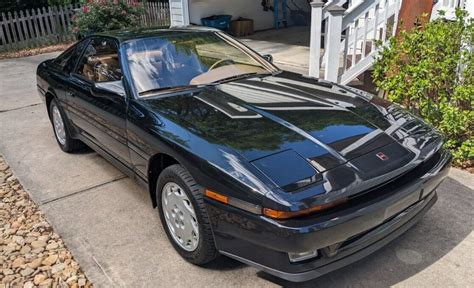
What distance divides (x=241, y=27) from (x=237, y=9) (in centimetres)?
90

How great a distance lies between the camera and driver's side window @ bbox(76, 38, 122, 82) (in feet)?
11.8

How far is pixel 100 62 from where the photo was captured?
3.91 m

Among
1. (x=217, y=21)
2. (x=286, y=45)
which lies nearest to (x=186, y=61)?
(x=286, y=45)

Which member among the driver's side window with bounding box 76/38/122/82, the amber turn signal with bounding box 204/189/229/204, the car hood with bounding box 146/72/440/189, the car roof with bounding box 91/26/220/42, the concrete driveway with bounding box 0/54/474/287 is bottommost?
the concrete driveway with bounding box 0/54/474/287

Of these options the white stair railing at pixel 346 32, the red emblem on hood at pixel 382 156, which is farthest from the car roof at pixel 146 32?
the red emblem on hood at pixel 382 156

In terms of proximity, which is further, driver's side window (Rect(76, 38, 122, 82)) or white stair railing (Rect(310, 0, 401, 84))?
white stair railing (Rect(310, 0, 401, 84))

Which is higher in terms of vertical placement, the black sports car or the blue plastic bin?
the black sports car

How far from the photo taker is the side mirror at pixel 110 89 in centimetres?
327

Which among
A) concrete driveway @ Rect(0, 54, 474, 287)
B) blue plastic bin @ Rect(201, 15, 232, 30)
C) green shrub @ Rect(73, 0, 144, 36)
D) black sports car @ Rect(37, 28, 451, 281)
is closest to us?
black sports car @ Rect(37, 28, 451, 281)

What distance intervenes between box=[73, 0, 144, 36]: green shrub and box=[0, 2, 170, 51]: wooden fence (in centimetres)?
249

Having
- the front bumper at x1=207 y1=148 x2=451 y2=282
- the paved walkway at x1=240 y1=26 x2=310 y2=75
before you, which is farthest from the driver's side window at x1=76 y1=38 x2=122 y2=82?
the paved walkway at x1=240 y1=26 x2=310 y2=75

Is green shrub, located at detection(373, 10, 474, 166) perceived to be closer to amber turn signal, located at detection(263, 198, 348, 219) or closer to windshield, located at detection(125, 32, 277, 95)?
windshield, located at detection(125, 32, 277, 95)

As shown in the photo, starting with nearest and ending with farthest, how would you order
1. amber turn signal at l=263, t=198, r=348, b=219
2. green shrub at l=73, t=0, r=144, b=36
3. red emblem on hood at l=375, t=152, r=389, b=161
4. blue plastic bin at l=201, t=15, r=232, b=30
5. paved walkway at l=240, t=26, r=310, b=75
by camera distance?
1. amber turn signal at l=263, t=198, r=348, b=219
2. red emblem on hood at l=375, t=152, r=389, b=161
3. paved walkway at l=240, t=26, r=310, b=75
4. green shrub at l=73, t=0, r=144, b=36
5. blue plastic bin at l=201, t=15, r=232, b=30

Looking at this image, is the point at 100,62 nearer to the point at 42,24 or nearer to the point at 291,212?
the point at 291,212
